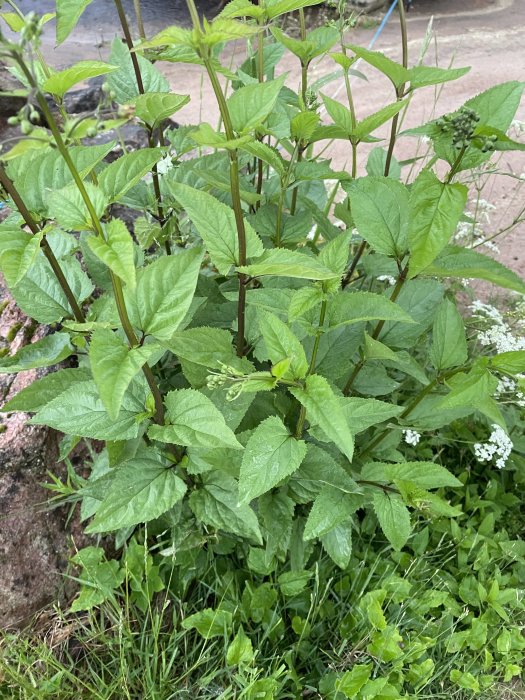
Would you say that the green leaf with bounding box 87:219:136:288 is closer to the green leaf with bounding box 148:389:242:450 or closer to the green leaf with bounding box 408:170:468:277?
the green leaf with bounding box 148:389:242:450

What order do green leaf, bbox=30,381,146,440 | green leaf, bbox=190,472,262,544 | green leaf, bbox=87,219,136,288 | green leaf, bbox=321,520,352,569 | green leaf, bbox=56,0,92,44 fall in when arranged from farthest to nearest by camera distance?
green leaf, bbox=321,520,352,569 < green leaf, bbox=190,472,262,544 < green leaf, bbox=30,381,146,440 < green leaf, bbox=56,0,92,44 < green leaf, bbox=87,219,136,288

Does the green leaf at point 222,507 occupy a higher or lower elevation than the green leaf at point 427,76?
lower

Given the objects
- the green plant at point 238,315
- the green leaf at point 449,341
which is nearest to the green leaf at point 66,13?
the green plant at point 238,315

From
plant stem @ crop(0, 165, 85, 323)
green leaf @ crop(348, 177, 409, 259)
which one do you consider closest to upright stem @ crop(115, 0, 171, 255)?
plant stem @ crop(0, 165, 85, 323)

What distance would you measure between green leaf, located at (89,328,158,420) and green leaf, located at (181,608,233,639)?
1015mm

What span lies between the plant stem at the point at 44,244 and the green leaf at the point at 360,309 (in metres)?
0.75

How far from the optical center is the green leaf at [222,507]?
5.31 ft

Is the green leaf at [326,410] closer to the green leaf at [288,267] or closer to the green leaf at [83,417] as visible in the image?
the green leaf at [288,267]

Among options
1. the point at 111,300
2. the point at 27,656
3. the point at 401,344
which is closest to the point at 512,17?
the point at 401,344

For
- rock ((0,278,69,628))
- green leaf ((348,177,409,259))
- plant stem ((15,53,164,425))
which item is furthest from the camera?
rock ((0,278,69,628))

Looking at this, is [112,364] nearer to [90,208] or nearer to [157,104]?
[90,208]

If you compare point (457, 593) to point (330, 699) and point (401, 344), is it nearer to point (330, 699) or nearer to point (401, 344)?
point (330, 699)

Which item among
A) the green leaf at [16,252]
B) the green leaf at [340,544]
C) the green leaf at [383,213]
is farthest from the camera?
the green leaf at [340,544]

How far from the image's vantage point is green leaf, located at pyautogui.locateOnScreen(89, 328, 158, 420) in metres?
1.07
